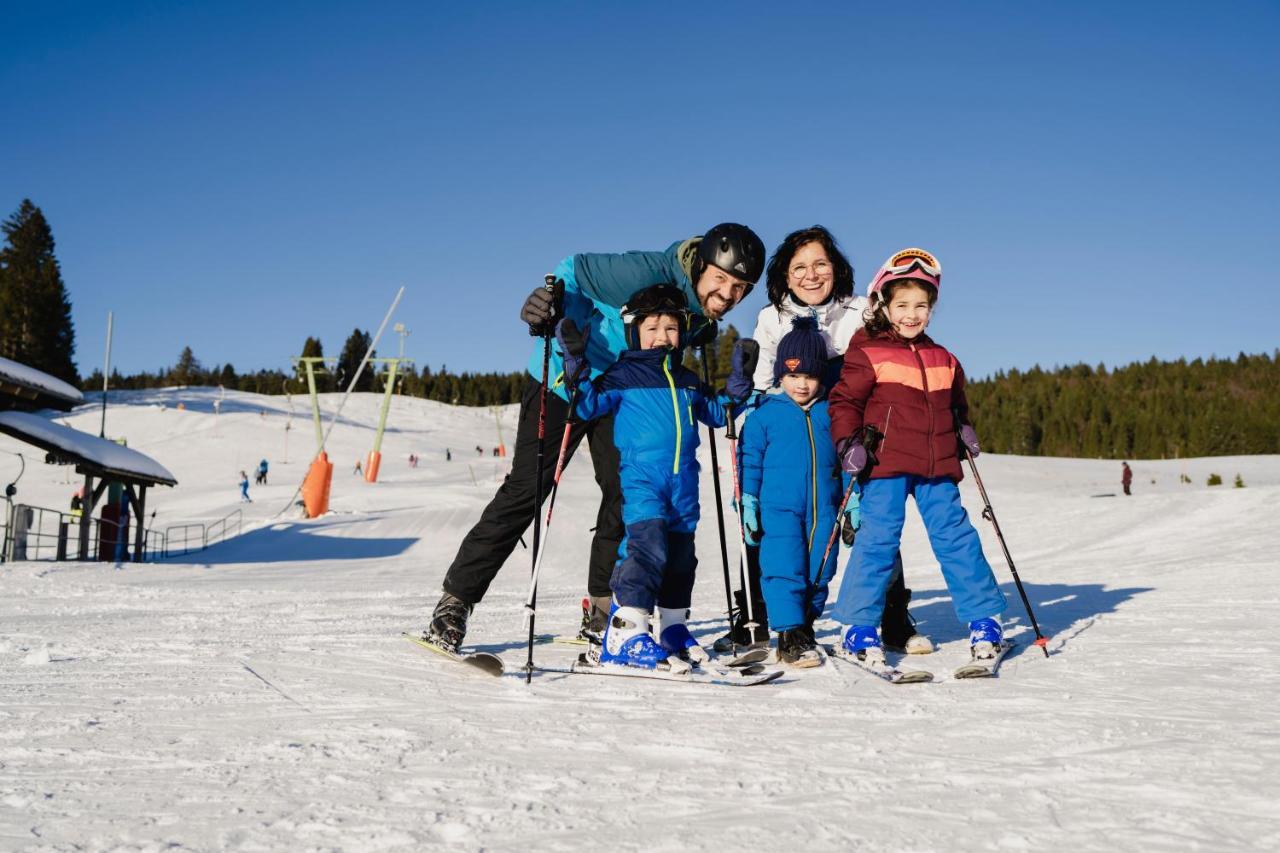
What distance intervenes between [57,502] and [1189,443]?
8551 centimetres

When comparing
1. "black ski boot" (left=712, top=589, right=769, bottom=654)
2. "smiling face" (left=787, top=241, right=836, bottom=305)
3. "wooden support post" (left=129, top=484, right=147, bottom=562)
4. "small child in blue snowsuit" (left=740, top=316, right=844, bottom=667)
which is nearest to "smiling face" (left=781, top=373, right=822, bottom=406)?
"small child in blue snowsuit" (left=740, top=316, right=844, bottom=667)

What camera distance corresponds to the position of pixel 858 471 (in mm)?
3875

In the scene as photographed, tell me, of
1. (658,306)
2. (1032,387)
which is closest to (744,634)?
(658,306)

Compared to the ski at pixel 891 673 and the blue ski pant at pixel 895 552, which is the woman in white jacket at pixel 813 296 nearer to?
the blue ski pant at pixel 895 552

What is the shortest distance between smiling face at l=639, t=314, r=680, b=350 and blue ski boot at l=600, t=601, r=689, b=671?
1169 millimetres

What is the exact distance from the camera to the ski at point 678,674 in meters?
3.26

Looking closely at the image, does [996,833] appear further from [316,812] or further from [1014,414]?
[1014,414]

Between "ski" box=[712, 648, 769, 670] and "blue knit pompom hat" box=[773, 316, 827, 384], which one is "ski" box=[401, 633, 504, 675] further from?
"blue knit pompom hat" box=[773, 316, 827, 384]

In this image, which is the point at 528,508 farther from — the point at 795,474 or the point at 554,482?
the point at 795,474

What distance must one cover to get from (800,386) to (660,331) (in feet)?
2.78

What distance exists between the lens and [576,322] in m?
4.29

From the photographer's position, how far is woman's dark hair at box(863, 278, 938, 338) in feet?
13.5

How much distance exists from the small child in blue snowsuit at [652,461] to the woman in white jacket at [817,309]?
699 millimetres

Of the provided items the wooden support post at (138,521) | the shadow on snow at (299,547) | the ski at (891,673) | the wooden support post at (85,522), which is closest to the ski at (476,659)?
the ski at (891,673)
